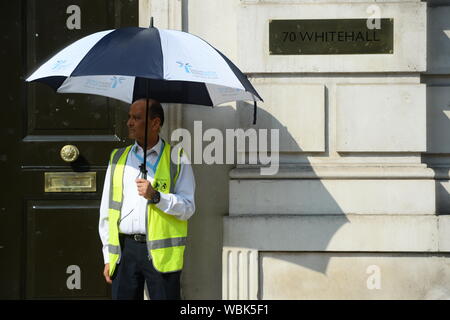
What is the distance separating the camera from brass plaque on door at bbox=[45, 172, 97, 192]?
5770 millimetres

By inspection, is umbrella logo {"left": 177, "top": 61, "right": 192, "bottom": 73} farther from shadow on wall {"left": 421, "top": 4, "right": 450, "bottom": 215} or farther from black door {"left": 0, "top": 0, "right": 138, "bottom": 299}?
shadow on wall {"left": 421, "top": 4, "right": 450, "bottom": 215}

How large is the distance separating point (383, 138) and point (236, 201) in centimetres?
120

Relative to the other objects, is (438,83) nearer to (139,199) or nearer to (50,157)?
(139,199)

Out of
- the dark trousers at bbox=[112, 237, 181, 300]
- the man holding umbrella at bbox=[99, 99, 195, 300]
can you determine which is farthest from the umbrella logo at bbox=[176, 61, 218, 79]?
the dark trousers at bbox=[112, 237, 181, 300]

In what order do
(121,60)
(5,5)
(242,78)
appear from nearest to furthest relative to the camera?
(121,60) < (242,78) < (5,5)

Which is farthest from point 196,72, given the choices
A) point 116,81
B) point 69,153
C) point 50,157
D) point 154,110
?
point 50,157

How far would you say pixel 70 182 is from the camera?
5.77 meters

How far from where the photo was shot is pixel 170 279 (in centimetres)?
458

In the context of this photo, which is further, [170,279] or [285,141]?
[285,141]

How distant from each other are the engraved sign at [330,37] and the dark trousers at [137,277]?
1.90 m

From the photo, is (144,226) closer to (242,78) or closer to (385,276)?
(242,78)

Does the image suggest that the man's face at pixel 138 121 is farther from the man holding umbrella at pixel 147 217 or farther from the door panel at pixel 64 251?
the door panel at pixel 64 251

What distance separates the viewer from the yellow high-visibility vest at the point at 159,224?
14.9 ft
